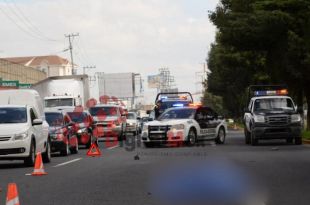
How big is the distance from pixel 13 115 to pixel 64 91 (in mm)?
21179

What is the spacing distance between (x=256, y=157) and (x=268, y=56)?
18.4 metres

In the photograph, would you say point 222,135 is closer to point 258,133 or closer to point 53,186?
point 258,133

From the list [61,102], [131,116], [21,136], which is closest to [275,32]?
[61,102]

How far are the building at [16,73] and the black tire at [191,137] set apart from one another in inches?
2134

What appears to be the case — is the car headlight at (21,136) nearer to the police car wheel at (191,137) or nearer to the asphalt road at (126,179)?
the asphalt road at (126,179)

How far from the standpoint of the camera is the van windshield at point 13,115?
67.6 ft

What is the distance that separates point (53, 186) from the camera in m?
14.3

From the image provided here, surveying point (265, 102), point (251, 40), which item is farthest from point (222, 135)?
point (251, 40)

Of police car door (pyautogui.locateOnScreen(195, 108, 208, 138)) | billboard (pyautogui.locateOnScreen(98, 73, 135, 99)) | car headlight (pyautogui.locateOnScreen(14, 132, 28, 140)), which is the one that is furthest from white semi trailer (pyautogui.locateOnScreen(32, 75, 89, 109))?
billboard (pyautogui.locateOnScreen(98, 73, 135, 99))

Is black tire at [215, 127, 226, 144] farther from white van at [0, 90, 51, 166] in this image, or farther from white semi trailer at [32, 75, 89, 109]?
white semi trailer at [32, 75, 89, 109]

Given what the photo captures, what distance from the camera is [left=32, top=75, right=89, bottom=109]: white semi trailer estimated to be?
135ft

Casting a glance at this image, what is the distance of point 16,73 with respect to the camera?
90.9 m

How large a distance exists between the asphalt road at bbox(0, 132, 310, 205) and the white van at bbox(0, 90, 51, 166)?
493 millimetres

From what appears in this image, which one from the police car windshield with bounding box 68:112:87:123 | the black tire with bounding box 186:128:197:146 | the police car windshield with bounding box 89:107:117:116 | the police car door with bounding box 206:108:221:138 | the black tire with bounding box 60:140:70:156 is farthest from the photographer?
the police car windshield with bounding box 89:107:117:116
